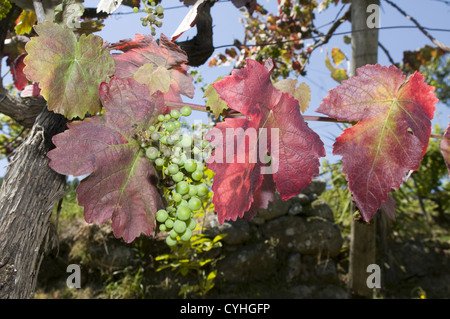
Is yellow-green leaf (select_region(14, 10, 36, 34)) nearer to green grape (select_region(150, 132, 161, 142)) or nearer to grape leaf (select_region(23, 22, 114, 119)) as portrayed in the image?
grape leaf (select_region(23, 22, 114, 119))

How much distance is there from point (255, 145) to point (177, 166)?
0.43ft

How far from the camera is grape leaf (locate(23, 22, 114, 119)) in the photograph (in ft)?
1.65

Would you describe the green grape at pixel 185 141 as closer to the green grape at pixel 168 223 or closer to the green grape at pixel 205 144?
the green grape at pixel 205 144

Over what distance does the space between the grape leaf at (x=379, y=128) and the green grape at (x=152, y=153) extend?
27 centimetres

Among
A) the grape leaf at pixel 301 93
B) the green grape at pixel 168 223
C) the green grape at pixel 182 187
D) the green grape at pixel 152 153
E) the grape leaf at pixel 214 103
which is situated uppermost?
A: the grape leaf at pixel 301 93

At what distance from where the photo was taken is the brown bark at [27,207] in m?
0.67

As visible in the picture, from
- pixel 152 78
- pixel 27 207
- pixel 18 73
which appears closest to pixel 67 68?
pixel 152 78

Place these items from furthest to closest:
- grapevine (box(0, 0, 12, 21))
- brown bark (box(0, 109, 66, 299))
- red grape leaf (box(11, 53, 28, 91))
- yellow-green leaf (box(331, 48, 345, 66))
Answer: yellow-green leaf (box(331, 48, 345, 66))
red grape leaf (box(11, 53, 28, 91))
grapevine (box(0, 0, 12, 21))
brown bark (box(0, 109, 66, 299))

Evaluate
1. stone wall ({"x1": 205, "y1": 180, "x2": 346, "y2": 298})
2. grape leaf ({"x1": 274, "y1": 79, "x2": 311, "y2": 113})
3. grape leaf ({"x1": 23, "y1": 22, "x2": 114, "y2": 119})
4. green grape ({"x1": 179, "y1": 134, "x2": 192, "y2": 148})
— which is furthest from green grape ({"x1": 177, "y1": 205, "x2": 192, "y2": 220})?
stone wall ({"x1": 205, "y1": 180, "x2": 346, "y2": 298})

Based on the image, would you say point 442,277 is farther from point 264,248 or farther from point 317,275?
point 264,248

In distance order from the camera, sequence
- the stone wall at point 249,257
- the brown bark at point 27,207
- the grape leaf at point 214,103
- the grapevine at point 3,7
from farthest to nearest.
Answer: the stone wall at point 249,257 → the grapevine at point 3,7 → the brown bark at point 27,207 → the grape leaf at point 214,103

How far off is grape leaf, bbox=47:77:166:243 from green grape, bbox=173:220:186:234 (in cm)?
4

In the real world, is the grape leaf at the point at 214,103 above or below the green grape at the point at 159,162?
above

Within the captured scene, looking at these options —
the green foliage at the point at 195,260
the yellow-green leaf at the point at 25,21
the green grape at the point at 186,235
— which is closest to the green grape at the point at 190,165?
the green grape at the point at 186,235
